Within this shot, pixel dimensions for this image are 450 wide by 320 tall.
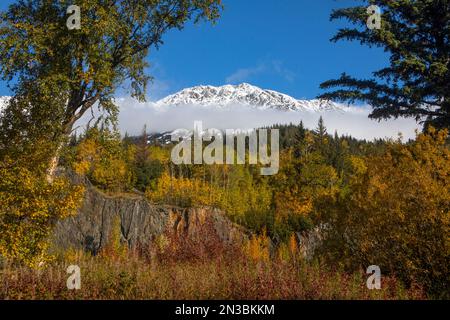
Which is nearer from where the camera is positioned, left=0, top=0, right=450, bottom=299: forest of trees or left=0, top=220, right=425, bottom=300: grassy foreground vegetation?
left=0, top=220, right=425, bottom=300: grassy foreground vegetation

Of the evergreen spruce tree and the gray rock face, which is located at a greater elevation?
the evergreen spruce tree

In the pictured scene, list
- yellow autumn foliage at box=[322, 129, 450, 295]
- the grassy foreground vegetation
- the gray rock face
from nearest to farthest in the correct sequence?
the grassy foreground vegetation < yellow autumn foliage at box=[322, 129, 450, 295] < the gray rock face

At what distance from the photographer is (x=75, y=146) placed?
12.1 metres

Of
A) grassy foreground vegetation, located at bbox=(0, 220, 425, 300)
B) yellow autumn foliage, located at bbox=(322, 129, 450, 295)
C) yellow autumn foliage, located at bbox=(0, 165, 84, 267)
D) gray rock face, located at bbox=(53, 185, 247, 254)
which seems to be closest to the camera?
grassy foreground vegetation, located at bbox=(0, 220, 425, 300)

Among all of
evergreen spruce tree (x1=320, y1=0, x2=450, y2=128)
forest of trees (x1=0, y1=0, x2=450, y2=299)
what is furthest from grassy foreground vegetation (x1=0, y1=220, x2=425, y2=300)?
evergreen spruce tree (x1=320, y1=0, x2=450, y2=128)

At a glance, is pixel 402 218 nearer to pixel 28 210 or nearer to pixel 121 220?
pixel 28 210

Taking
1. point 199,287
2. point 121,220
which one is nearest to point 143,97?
point 199,287

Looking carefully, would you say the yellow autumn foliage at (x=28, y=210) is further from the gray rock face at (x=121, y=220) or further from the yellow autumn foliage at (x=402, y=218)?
the gray rock face at (x=121, y=220)

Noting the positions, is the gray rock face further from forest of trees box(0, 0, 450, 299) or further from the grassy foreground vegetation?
the grassy foreground vegetation

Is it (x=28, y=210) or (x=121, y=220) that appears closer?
(x=28, y=210)

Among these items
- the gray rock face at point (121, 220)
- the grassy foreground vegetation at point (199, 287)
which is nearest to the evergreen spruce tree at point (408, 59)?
the grassy foreground vegetation at point (199, 287)

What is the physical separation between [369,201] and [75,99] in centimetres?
822
